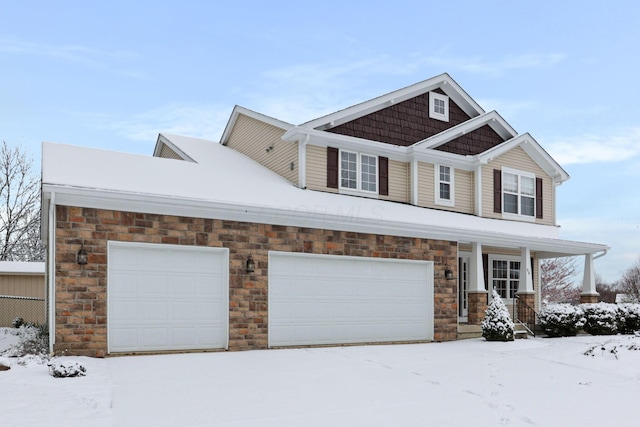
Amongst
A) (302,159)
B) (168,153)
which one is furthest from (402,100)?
(168,153)

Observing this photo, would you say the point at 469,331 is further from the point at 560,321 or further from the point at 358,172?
the point at 358,172

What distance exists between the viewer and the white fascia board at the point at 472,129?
19.4 m

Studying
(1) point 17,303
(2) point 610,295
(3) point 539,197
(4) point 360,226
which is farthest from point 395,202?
(2) point 610,295

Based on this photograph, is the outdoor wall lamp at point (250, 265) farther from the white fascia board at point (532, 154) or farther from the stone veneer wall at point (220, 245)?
the white fascia board at point (532, 154)

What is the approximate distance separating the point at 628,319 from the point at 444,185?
23.5 ft

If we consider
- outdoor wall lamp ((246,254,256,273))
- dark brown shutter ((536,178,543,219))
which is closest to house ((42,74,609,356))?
outdoor wall lamp ((246,254,256,273))

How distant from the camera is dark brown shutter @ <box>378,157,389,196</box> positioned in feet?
60.6

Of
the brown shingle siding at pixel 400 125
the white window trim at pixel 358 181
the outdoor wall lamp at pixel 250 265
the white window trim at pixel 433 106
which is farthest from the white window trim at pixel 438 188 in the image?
the outdoor wall lamp at pixel 250 265

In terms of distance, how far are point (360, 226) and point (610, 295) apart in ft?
179

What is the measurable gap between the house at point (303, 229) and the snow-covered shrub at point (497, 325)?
2.98 ft

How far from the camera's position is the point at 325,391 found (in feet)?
27.7

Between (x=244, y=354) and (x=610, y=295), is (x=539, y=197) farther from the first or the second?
(x=610, y=295)

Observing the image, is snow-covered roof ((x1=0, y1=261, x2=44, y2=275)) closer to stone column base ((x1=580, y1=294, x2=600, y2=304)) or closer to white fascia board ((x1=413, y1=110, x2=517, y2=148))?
white fascia board ((x1=413, y1=110, x2=517, y2=148))

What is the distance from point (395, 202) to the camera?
18578 millimetres
